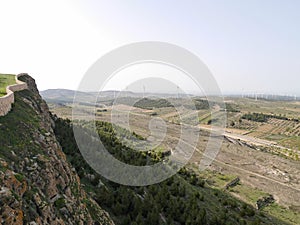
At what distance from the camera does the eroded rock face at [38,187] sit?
757 centimetres

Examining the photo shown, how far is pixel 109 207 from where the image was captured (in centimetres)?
1627

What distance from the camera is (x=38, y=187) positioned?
31.4ft

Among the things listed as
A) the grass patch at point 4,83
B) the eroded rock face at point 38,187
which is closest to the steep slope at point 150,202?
the eroded rock face at point 38,187

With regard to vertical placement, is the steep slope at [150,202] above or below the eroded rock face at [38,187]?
below

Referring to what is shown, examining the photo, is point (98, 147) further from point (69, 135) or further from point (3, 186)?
point (3, 186)

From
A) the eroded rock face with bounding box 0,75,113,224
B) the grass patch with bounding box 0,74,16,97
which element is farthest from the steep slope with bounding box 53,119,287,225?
the grass patch with bounding box 0,74,16,97

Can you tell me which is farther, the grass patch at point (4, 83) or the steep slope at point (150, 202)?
the grass patch at point (4, 83)

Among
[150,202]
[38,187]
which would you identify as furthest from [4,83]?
[38,187]

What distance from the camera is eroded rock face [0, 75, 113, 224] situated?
24.8 feet

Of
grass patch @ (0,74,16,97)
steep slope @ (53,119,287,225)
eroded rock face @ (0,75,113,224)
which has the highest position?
grass patch @ (0,74,16,97)

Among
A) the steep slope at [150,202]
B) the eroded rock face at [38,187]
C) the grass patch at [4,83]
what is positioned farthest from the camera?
the grass patch at [4,83]

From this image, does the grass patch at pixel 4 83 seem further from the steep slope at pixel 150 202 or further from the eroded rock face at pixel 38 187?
the steep slope at pixel 150 202

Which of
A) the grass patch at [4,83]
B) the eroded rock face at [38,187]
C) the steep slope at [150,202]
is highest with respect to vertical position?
the grass patch at [4,83]

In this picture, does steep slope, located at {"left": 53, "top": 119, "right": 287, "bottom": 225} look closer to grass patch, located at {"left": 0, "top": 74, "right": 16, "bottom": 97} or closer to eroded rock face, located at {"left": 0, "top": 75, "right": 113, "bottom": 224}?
eroded rock face, located at {"left": 0, "top": 75, "right": 113, "bottom": 224}
